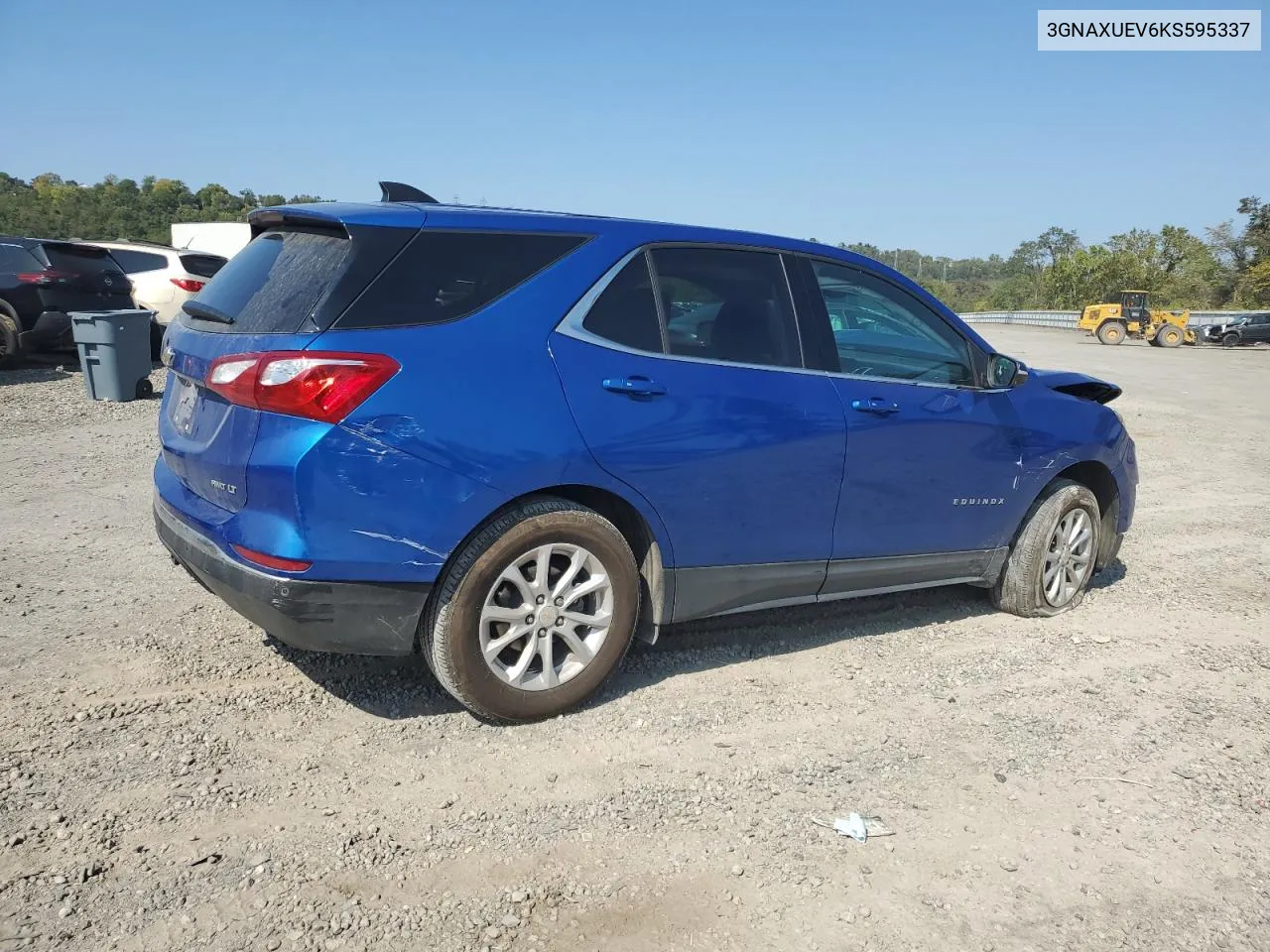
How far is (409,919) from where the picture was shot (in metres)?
2.55

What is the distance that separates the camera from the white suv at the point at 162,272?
14.2m

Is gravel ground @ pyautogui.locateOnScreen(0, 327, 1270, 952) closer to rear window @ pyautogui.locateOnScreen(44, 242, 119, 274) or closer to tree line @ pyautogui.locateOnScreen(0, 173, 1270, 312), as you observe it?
rear window @ pyautogui.locateOnScreen(44, 242, 119, 274)

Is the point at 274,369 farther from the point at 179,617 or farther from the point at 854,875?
the point at 854,875

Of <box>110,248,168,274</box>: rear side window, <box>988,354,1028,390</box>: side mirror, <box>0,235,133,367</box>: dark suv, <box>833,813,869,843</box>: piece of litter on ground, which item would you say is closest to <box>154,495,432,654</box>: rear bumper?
<box>833,813,869,843</box>: piece of litter on ground

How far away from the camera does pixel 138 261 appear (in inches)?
572

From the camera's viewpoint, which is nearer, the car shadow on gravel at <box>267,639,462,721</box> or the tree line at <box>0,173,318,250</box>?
the car shadow on gravel at <box>267,639,462,721</box>

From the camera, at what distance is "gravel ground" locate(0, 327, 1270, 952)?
2611 mm

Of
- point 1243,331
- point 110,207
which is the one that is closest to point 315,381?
point 1243,331

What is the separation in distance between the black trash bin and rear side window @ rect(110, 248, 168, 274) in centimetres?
383

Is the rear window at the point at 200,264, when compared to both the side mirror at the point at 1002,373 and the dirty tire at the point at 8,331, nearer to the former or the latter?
the dirty tire at the point at 8,331

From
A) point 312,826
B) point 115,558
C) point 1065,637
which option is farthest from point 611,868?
point 115,558

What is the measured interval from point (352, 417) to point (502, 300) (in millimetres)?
696

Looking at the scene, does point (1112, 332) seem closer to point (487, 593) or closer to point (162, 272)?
point (162, 272)

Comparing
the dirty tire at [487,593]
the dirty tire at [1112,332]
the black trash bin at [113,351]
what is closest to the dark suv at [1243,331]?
the dirty tire at [1112,332]
